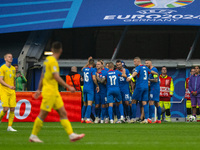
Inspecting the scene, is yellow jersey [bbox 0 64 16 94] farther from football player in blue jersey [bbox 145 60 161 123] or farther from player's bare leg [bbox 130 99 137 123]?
football player in blue jersey [bbox 145 60 161 123]

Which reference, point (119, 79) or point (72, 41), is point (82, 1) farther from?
point (119, 79)

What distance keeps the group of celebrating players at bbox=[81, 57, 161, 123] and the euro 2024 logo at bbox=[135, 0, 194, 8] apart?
22.7 feet

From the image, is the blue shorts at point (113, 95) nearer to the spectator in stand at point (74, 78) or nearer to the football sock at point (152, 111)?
the football sock at point (152, 111)

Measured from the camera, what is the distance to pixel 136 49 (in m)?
28.4

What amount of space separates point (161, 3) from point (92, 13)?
3358 millimetres

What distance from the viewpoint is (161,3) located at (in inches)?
1018

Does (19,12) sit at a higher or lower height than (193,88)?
higher

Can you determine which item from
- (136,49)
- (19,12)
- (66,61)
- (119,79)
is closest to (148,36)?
(136,49)

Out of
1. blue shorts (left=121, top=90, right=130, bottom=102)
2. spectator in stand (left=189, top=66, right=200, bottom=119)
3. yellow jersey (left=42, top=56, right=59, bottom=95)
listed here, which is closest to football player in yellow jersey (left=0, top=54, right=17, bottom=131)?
yellow jersey (left=42, top=56, right=59, bottom=95)

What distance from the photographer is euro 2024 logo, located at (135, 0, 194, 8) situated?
2561cm

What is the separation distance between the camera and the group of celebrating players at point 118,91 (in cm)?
1805

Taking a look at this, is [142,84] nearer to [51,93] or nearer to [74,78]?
[74,78]

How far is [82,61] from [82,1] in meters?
3.14

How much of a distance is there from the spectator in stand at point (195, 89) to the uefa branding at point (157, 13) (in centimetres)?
441
